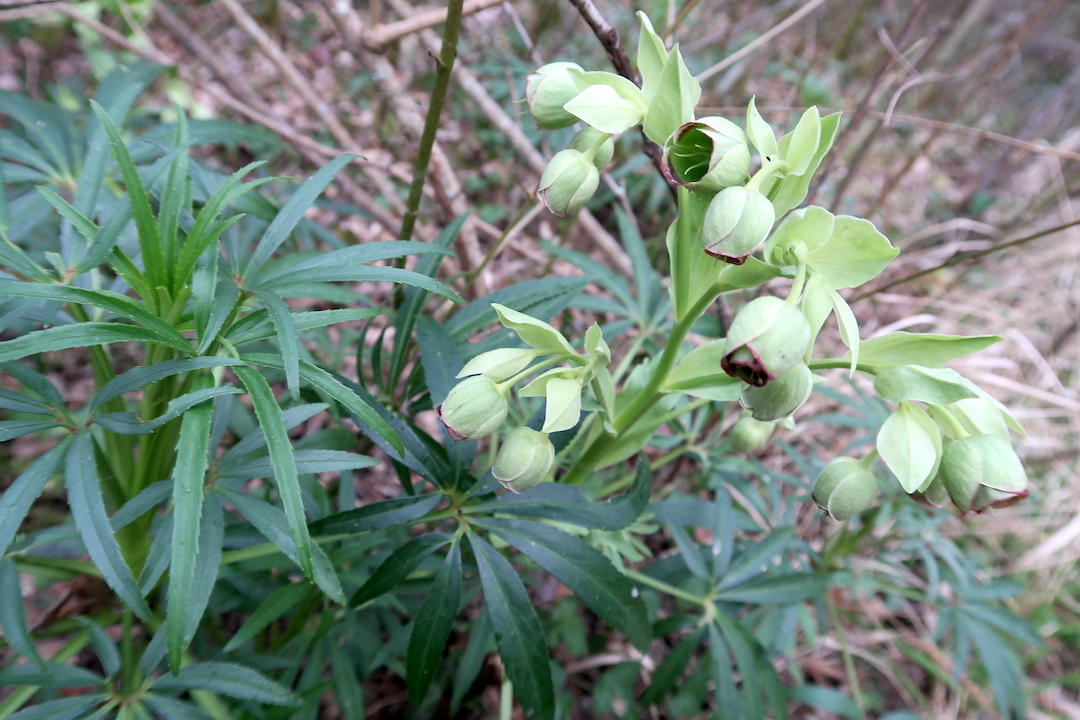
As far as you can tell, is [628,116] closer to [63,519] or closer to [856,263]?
[856,263]

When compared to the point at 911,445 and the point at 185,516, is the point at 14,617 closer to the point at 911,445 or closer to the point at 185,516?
the point at 185,516

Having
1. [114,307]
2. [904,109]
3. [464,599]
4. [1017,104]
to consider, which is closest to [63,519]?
[464,599]

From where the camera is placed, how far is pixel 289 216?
2.57 ft

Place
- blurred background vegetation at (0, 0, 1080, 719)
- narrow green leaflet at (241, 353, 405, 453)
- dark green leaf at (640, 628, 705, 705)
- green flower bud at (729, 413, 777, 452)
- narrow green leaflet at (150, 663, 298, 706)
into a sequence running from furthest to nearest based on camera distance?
blurred background vegetation at (0, 0, 1080, 719) → dark green leaf at (640, 628, 705, 705) → green flower bud at (729, 413, 777, 452) → narrow green leaflet at (150, 663, 298, 706) → narrow green leaflet at (241, 353, 405, 453)

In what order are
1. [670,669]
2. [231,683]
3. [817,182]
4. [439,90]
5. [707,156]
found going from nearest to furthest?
[707,156] → [231,683] → [439,90] → [670,669] → [817,182]

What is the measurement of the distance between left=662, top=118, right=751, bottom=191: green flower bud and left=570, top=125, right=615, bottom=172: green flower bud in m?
0.11

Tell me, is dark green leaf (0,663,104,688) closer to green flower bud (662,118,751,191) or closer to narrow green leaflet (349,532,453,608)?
narrow green leaflet (349,532,453,608)

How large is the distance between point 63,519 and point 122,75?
91 centimetres

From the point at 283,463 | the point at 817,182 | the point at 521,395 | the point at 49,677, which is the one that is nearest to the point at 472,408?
the point at 521,395

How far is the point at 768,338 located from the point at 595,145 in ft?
1.05

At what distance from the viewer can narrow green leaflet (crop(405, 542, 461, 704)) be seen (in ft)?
2.61

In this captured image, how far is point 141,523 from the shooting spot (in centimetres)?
84

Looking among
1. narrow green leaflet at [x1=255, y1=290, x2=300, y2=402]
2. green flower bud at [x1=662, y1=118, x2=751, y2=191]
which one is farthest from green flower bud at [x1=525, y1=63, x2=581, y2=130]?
narrow green leaflet at [x1=255, y1=290, x2=300, y2=402]

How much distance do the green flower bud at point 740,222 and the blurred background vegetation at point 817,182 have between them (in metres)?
0.57
